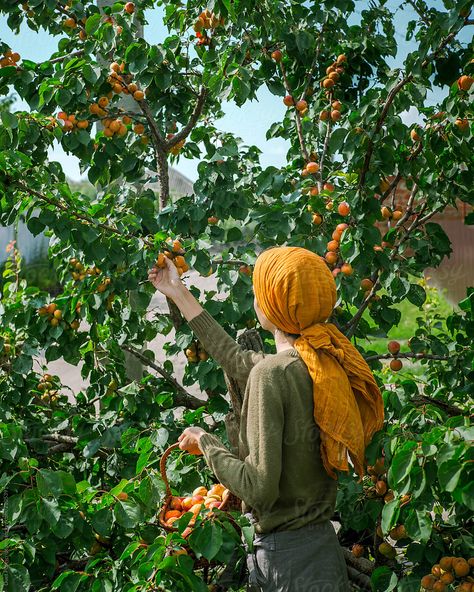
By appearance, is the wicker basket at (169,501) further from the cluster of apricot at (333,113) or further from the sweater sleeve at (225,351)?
the cluster of apricot at (333,113)

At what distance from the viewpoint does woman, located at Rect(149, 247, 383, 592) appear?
5.60 feet

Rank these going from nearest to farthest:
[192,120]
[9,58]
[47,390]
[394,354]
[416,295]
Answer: [416,295] < [394,354] < [9,58] < [192,120] < [47,390]

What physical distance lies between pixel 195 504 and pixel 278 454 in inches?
17.7

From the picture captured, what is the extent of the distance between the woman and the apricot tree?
4.6 inches

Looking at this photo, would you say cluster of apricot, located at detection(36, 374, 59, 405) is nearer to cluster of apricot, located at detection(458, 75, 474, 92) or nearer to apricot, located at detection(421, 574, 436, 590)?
apricot, located at detection(421, 574, 436, 590)

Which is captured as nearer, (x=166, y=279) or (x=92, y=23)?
(x=166, y=279)

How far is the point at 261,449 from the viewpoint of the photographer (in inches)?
66.1

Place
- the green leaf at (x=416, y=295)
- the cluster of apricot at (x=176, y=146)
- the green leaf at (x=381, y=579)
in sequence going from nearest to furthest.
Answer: the green leaf at (x=381, y=579)
the green leaf at (x=416, y=295)
the cluster of apricot at (x=176, y=146)

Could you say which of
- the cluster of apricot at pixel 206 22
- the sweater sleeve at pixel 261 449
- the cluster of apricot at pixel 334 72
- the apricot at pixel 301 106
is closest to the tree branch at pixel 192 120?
the cluster of apricot at pixel 206 22

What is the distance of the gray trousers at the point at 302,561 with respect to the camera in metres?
1.77

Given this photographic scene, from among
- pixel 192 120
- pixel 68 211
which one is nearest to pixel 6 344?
pixel 68 211

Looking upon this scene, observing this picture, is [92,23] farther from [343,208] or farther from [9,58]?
[343,208]

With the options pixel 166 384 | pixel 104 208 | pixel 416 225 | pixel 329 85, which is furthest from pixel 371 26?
pixel 166 384

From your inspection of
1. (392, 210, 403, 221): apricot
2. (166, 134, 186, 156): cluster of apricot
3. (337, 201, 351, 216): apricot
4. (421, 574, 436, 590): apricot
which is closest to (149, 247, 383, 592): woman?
(421, 574, 436, 590): apricot
